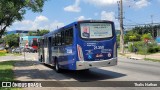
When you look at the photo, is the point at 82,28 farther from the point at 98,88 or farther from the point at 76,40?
the point at 98,88

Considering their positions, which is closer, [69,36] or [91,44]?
[91,44]

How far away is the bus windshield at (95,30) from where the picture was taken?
17.6 metres

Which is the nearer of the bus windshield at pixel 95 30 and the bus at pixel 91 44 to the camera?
the bus at pixel 91 44

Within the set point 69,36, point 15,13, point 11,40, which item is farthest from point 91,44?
point 11,40

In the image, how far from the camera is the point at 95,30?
17.8 metres

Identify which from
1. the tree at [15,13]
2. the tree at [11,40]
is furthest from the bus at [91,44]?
the tree at [11,40]

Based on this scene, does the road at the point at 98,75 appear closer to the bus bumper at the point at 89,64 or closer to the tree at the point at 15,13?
the bus bumper at the point at 89,64

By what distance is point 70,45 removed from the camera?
18.3 m

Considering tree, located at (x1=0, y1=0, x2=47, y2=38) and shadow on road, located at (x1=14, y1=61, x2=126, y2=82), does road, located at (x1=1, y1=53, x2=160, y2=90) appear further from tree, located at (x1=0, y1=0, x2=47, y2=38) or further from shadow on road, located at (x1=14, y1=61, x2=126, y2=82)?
tree, located at (x1=0, y1=0, x2=47, y2=38)

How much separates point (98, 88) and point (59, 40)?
26.2 feet

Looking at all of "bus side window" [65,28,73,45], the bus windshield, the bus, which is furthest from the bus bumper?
"bus side window" [65,28,73,45]

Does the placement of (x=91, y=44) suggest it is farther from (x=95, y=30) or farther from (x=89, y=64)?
(x=89, y=64)

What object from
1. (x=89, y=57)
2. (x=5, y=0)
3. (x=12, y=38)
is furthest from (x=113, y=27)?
(x=12, y=38)

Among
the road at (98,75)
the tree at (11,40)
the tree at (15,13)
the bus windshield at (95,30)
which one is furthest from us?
the tree at (11,40)
